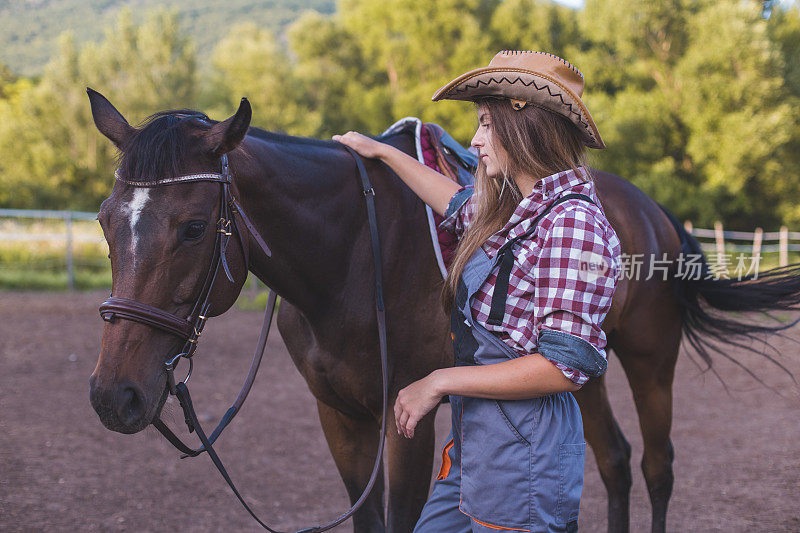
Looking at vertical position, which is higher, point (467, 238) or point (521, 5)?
point (521, 5)

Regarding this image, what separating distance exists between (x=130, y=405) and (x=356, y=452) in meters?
1.16

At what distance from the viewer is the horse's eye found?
172 cm

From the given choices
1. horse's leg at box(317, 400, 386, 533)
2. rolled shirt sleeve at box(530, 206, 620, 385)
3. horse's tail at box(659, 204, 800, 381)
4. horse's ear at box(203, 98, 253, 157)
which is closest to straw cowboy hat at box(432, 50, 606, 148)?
rolled shirt sleeve at box(530, 206, 620, 385)

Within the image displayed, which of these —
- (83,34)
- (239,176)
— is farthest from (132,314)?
(83,34)

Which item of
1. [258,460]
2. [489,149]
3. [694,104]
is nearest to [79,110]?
[694,104]

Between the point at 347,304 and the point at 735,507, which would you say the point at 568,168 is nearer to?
the point at 347,304

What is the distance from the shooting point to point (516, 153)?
62.3 inches

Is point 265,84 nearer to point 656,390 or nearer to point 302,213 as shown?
point 656,390

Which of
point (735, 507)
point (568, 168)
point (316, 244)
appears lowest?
point (735, 507)

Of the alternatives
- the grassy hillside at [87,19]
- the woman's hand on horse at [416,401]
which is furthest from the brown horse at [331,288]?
the grassy hillside at [87,19]

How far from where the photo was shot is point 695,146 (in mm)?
21234

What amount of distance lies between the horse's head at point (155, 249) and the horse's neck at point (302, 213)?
23 cm

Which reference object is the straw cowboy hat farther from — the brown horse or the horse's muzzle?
the horse's muzzle

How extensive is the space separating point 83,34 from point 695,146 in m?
159
